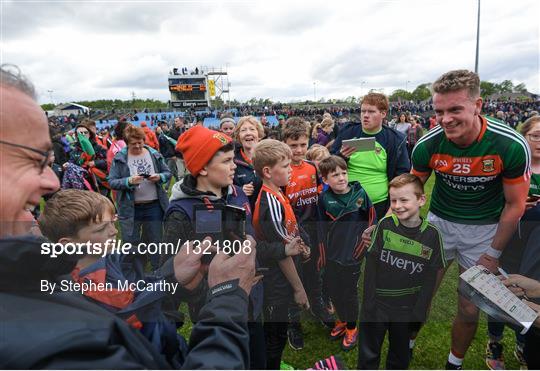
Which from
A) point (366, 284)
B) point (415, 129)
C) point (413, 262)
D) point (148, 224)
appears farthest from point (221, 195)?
point (415, 129)

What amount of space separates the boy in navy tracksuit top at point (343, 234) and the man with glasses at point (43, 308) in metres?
1.81

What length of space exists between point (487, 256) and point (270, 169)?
172 centimetres

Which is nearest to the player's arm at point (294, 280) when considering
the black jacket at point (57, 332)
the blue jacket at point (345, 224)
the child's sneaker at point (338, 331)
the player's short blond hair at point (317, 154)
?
the blue jacket at point (345, 224)

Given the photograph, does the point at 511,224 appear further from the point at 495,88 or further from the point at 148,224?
the point at 495,88

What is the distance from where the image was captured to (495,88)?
281ft

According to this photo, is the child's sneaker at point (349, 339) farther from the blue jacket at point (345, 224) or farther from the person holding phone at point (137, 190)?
the person holding phone at point (137, 190)

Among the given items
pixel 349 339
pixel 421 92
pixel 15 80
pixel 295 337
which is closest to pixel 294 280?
pixel 295 337

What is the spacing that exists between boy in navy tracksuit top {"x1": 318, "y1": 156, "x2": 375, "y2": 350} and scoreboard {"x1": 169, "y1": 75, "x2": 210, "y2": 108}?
2015 inches

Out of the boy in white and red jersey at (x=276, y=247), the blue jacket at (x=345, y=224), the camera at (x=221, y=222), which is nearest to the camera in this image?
the camera at (x=221, y=222)

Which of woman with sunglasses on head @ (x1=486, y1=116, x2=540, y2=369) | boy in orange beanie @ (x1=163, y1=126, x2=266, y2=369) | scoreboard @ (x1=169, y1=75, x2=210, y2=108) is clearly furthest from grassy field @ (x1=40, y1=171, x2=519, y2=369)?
scoreboard @ (x1=169, y1=75, x2=210, y2=108)

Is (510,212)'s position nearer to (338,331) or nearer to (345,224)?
(345,224)

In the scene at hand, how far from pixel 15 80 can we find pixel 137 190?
310 cm

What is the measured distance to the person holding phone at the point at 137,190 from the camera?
3869 mm

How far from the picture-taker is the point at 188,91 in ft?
168
